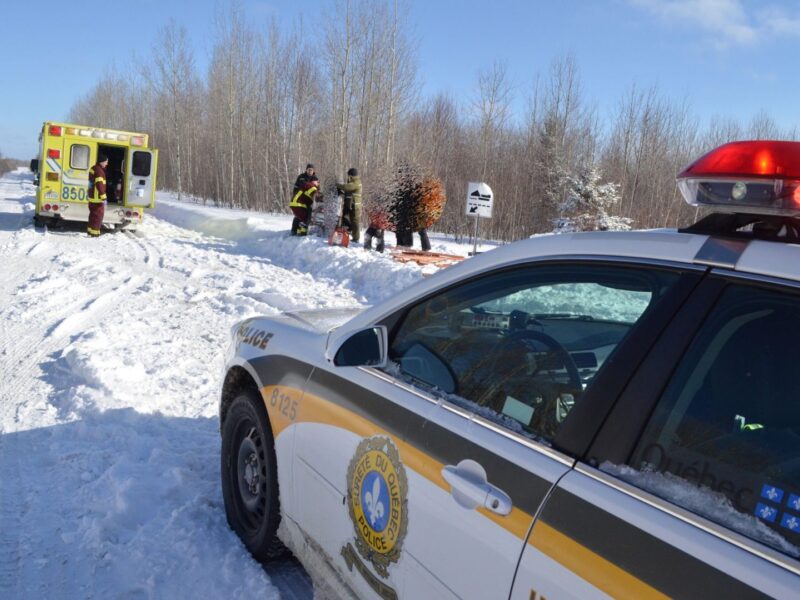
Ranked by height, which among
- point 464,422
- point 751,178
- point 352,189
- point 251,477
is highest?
Answer: point 352,189

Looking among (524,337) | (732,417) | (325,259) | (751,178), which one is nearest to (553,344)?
(524,337)

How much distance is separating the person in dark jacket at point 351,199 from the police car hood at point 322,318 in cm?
1168

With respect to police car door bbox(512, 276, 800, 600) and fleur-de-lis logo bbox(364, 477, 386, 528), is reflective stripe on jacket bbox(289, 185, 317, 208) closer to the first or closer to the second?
fleur-de-lis logo bbox(364, 477, 386, 528)

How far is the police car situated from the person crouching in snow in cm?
1378

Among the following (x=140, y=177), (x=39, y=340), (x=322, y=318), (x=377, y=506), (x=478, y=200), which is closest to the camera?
(x=377, y=506)

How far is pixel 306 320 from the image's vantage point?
10.9 feet

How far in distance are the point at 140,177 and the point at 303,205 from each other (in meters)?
5.07

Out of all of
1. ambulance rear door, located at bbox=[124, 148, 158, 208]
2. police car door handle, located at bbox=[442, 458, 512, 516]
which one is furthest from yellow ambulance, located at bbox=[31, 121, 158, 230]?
police car door handle, located at bbox=[442, 458, 512, 516]

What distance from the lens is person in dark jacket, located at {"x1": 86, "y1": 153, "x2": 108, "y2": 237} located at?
15.5 meters

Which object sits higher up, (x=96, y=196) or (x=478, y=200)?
(x=478, y=200)

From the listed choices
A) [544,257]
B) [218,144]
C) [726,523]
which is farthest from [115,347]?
[218,144]

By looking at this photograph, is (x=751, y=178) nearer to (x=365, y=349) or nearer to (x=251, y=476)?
(x=365, y=349)

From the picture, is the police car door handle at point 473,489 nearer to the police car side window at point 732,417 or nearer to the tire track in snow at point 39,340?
the police car side window at point 732,417

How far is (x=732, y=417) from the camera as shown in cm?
146
